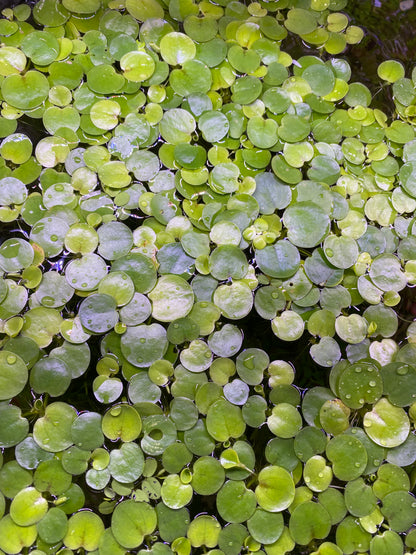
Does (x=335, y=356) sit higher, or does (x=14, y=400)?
(x=335, y=356)

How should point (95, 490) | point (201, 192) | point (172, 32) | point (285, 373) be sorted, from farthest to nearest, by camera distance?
point (172, 32), point (201, 192), point (285, 373), point (95, 490)

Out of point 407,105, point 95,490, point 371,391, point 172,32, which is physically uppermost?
point 407,105

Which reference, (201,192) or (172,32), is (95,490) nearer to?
(201,192)

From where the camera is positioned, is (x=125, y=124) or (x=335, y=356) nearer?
(x=335, y=356)

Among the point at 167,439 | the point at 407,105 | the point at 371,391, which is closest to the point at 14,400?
the point at 167,439

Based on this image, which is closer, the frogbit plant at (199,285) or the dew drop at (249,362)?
the frogbit plant at (199,285)

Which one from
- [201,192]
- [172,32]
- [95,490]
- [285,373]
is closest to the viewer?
[95,490]

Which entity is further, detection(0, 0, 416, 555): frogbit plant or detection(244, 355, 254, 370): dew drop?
detection(244, 355, 254, 370): dew drop
